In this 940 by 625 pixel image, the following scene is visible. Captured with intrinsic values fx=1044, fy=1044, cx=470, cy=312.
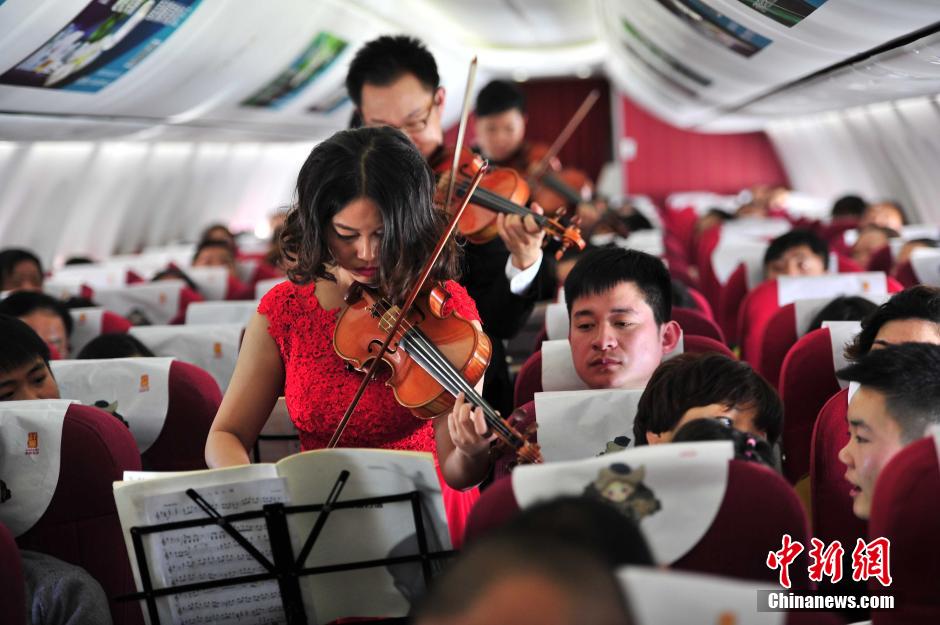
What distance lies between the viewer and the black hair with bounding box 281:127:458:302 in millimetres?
2551

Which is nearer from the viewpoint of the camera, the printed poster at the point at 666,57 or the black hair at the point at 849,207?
the printed poster at the point at 666,57

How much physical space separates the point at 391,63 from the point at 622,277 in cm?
113

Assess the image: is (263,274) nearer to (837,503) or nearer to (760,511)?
(837,503)

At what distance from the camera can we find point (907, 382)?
2299 mm

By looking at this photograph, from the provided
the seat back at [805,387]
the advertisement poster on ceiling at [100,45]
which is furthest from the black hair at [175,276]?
the seat back at [805,387]

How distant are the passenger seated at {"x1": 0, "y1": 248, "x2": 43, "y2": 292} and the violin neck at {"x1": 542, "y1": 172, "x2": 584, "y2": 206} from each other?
406cm

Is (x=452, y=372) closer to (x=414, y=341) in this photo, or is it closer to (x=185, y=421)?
(x=414, y=341)

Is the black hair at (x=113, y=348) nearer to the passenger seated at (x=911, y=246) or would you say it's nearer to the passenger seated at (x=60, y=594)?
the passenger seated at (x=60, y=594)

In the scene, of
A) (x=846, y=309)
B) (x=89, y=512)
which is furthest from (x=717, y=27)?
(x=89, y=512)

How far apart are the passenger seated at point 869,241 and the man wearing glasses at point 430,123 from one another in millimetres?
4708

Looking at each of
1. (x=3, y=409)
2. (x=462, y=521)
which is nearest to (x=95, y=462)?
(x=3, y=409)

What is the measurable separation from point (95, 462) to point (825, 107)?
9151 millimetres

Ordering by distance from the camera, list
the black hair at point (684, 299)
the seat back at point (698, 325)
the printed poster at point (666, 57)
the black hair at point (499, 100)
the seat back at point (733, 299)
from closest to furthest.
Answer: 1. the seat back at point (698, 325)
2. the black hair at point (684, 299)
3. the black hair at point (499, 100)
4. the seat back at point (733, 299)
5. the printed poster at point (666, 57)

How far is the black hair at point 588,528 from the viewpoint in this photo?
4.33 ft
